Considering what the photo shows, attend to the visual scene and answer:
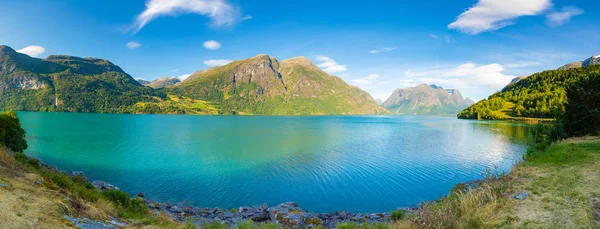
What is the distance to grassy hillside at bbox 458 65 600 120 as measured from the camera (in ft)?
431

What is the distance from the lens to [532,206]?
11.5 m

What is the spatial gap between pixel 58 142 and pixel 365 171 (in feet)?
214

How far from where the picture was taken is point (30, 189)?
35.8 feet

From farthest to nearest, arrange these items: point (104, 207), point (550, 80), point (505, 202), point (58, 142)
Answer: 1. point (550, 80)
2. point (58, 142)
3. point (104, 207)
4. point (505, 202)

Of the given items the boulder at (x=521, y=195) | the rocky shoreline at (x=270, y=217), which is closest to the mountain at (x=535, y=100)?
the boulder at (x=521, y=195)

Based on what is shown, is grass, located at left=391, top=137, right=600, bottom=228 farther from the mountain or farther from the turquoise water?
the mountain

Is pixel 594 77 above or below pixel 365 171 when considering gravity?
above

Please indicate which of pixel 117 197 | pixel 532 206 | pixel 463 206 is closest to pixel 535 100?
pixel 532 206

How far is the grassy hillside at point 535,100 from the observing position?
131m

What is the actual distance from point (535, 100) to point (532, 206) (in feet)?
577

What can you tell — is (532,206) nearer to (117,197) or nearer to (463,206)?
(463,206)

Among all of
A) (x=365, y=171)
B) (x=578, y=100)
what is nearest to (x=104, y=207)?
(x=365, y=171)

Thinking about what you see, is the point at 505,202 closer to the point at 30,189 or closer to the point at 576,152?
the point at 576,152

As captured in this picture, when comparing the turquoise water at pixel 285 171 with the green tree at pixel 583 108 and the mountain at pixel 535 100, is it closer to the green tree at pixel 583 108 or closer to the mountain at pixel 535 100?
the green tree at pixel 583 108
